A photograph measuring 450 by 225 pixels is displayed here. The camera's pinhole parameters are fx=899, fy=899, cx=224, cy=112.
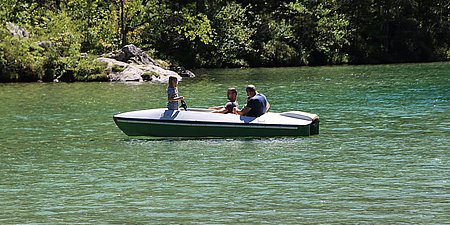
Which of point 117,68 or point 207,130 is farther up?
point 207,130

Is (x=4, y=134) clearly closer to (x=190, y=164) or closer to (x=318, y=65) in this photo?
(x=190, y=164)

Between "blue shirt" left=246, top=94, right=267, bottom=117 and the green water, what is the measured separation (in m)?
0.58

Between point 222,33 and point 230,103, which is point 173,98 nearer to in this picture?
point 230,103

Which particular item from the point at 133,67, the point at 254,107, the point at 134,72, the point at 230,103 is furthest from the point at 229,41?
the point at 254,107

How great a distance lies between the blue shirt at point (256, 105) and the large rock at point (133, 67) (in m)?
21.1

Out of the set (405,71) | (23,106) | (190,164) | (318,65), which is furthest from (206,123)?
(318,65)

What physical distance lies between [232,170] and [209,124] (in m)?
3.69

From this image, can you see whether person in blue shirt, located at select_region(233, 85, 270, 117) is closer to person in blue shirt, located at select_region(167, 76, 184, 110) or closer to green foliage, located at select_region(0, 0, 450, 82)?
person in blue shirt, located at select_region(167, 76, 184, 110)

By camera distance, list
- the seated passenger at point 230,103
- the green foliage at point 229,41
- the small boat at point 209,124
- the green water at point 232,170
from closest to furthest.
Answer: the green water at point 232,170 → the small boat at point 209,124 → the seated passenger at point 230,103 → the green foliage at point 229,41

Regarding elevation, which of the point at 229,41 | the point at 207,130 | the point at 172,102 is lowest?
the point at 207,130

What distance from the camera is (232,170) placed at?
46.8ft

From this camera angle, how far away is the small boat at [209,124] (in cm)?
1791

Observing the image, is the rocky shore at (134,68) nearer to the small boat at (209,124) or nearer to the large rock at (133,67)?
the large rock at (133,67)

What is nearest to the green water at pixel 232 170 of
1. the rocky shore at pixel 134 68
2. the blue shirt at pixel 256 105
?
the blue shirt at pixel 256 105
